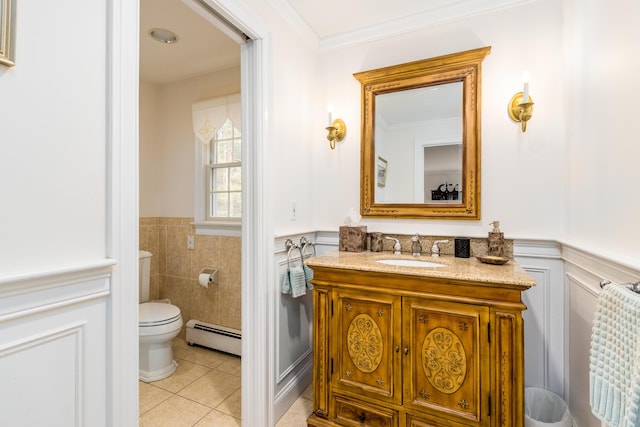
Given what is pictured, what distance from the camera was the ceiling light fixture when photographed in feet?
7.22

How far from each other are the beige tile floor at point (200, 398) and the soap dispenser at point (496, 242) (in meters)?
1.47

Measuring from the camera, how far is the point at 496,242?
1722 millimetres

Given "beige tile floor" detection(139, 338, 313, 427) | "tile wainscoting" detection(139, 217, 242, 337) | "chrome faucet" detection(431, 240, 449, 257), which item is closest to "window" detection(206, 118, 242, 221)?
"tile wainscoting" detection(139, 217, 242, 337)

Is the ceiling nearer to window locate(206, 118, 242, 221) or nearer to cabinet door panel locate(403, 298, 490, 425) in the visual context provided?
window locate(206, 118, 242, 221)

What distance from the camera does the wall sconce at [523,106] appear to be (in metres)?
1.66

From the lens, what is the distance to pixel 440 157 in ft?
6.43

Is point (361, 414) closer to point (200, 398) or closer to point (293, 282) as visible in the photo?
point (293, 282)

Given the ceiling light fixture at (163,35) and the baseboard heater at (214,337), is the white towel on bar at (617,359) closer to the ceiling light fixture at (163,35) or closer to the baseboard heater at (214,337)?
the baseboard heater at (214,337)

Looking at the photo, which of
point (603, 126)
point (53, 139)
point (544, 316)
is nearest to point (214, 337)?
point (53, 139)

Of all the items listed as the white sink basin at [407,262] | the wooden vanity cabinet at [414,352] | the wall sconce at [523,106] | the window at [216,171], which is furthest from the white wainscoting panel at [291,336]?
the wall sconce at [523,106]

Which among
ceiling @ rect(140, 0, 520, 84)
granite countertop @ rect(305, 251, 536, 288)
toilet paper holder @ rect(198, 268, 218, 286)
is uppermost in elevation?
ceiling @ rect(140, 0, 520, 84)

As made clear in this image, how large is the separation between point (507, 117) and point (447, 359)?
140cm

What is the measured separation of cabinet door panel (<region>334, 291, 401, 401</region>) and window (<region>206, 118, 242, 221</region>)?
5.26 feet

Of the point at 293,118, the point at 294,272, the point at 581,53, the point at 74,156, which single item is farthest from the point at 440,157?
the point at 74,156
